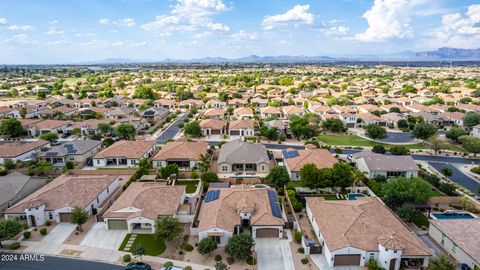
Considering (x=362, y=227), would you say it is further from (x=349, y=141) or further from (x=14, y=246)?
(x=349, y=141)

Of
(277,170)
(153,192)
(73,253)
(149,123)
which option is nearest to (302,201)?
(277,170)

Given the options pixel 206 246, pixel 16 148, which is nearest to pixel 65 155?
pixel 16 148

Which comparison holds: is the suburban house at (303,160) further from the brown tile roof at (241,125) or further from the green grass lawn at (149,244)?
the green grass lawn at (149,244)

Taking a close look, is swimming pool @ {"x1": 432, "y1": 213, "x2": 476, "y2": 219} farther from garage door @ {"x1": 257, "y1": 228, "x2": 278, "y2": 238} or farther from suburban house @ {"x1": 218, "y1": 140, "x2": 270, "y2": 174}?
suburban house @ {"x1": 218, "y1": 140, "x2": 270, "y2": 174}

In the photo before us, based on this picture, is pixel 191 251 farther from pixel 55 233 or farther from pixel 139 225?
pixel 55 233

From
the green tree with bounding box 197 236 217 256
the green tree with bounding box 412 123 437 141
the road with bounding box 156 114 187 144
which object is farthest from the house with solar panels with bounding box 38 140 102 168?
the green tree with bounding box 412 123 437 141
